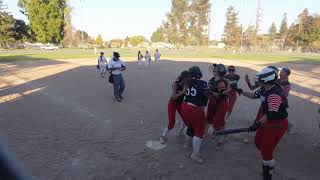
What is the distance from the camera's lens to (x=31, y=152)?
246 inches

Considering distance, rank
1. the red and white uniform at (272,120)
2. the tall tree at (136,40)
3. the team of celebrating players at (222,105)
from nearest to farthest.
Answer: the red and white uniform at (272,120), the team of celebrating players at (222,105), the tall tree at (136,40)

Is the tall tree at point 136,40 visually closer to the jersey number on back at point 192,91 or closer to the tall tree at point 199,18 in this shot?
the tall tree at point 199,18

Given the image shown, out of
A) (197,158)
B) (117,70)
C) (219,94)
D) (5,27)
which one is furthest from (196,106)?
(5,27)

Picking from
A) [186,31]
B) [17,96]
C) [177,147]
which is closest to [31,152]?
[177,147]

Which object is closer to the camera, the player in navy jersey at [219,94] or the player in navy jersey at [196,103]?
the player in navy jersey at [196,103]

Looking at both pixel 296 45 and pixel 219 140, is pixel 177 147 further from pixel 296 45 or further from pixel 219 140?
pixel 296 45

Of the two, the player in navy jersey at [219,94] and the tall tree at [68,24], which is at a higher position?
the tall tree at [68,24]

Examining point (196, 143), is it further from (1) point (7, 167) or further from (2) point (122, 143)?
(1) point (7, 167)

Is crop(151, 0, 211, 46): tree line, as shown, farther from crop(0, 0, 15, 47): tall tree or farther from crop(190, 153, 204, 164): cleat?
crop(190, 153, 204, 164): cleat

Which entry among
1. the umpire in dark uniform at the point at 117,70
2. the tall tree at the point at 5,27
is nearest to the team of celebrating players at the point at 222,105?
the umpire in dark uniform at the point at 117,70

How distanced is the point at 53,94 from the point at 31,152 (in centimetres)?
739

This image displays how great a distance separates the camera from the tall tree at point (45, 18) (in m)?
73.7

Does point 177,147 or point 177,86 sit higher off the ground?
point 177,86

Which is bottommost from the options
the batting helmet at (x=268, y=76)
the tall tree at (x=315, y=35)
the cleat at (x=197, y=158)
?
the cleat at (x=197, y=158)
